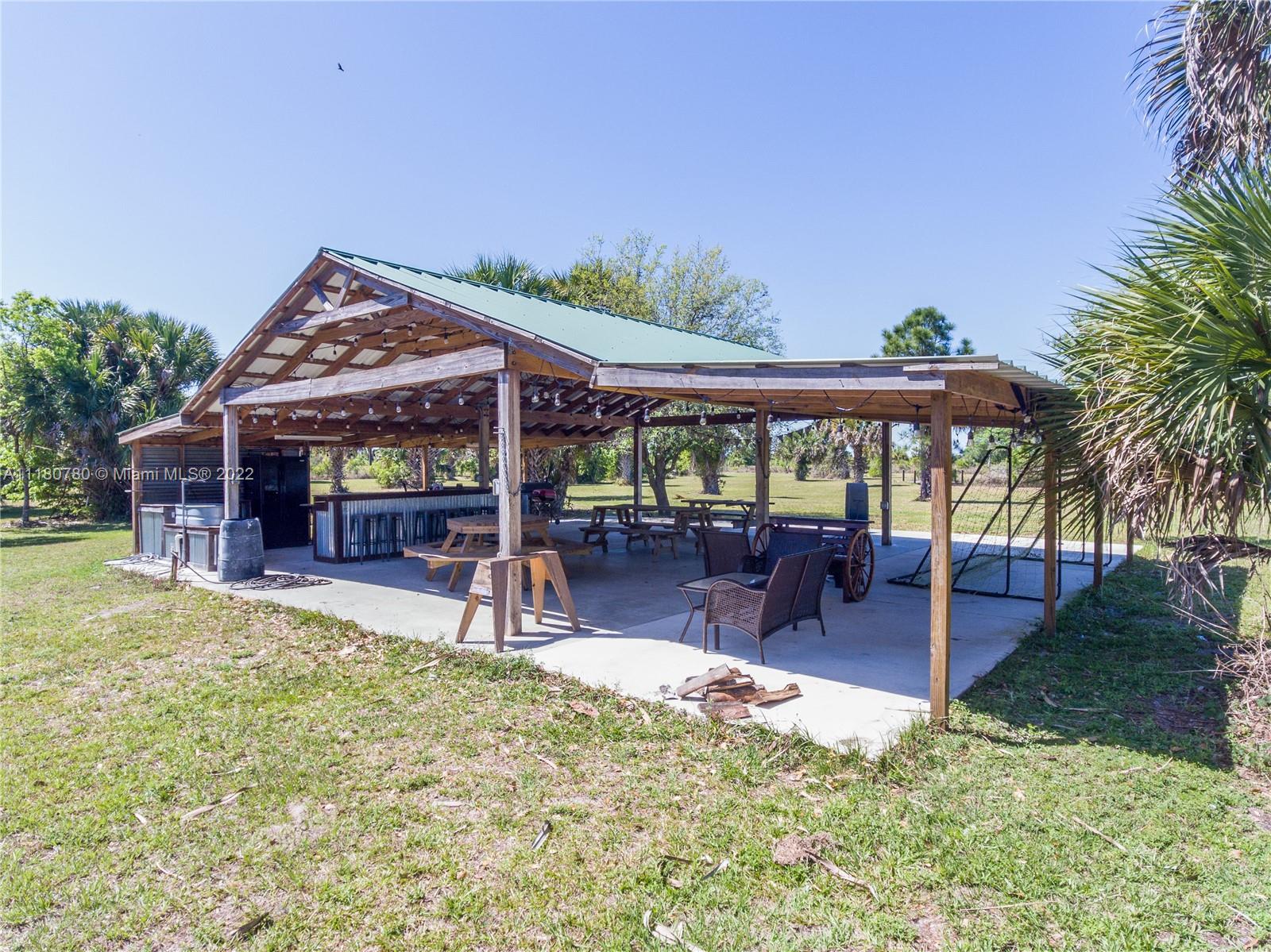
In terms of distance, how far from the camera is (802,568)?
19.6 ft

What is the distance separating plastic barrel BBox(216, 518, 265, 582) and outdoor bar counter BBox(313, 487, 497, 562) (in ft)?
5.40

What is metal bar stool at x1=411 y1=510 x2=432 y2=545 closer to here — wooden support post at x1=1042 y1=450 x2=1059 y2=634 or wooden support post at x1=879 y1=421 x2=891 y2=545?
wooden support post at x1=879 y1=421 x2=891 y2=545

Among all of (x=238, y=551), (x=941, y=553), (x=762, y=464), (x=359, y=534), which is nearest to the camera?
(x=941, y=553)

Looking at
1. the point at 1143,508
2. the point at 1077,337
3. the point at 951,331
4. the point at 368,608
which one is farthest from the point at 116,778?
the point at 951,331

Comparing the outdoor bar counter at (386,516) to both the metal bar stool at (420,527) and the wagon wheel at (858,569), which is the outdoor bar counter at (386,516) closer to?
the metal bar stool at (420,527)

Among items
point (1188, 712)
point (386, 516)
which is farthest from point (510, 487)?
point (386, 516)

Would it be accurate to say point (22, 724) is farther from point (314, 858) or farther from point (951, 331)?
point (951, 331)

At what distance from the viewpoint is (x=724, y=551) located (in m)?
7.67

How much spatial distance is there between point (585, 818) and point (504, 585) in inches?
125

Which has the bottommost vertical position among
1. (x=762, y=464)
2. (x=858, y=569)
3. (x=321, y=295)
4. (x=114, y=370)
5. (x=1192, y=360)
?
(x=858, y=569)

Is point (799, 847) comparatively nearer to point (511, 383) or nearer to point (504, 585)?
point (504, 585)

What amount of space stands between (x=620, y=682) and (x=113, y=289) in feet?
77.3

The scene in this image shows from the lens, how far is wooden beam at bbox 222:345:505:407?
7000 millimetres

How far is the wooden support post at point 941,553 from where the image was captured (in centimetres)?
420
